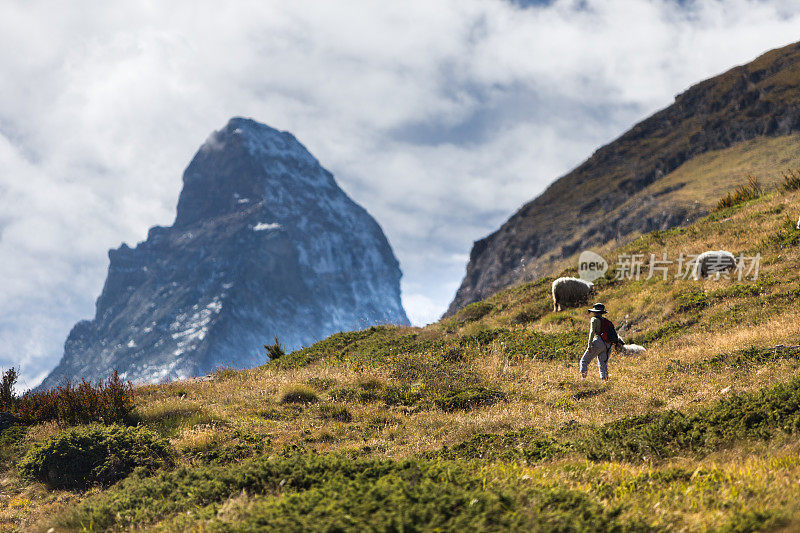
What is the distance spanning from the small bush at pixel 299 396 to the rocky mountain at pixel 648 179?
77849 millimetres

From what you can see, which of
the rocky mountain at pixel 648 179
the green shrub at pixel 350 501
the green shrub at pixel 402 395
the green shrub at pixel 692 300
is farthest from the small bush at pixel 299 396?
the rocky mountain at pixel 648 179

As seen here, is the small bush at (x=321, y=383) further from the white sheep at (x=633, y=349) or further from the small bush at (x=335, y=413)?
the white sheep at (x=633, y=349)

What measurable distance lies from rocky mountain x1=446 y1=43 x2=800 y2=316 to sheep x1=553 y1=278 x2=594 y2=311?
6338 centimetres

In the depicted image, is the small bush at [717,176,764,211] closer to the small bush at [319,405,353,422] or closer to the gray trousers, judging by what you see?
the gray trousers

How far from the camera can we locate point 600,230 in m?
103

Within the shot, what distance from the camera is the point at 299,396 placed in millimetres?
12844

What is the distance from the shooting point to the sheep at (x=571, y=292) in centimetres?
2275

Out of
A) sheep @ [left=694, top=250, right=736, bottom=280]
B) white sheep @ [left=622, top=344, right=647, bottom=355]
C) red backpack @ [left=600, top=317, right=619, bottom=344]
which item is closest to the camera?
red backpack @ [left=600, top=317, right=619, bottom=344]

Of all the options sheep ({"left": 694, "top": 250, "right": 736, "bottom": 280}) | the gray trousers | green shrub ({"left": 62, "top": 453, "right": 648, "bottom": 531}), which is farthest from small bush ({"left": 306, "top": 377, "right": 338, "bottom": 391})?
sheep ({"left": 694, "top": 250, "right": 736, "bottom": 280})

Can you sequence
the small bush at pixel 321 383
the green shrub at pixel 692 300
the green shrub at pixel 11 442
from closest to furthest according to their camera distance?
the green shrub at pixel 11 442 < the small bush at pixel 321 383 < the green shrub at pixel 692 300

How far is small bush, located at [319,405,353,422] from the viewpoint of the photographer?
37.1 ft

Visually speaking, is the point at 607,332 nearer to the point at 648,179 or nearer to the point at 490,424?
the point at 490,424

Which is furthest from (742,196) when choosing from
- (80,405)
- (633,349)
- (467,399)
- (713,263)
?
Result: (80,405)

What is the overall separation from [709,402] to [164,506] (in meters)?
9.00
